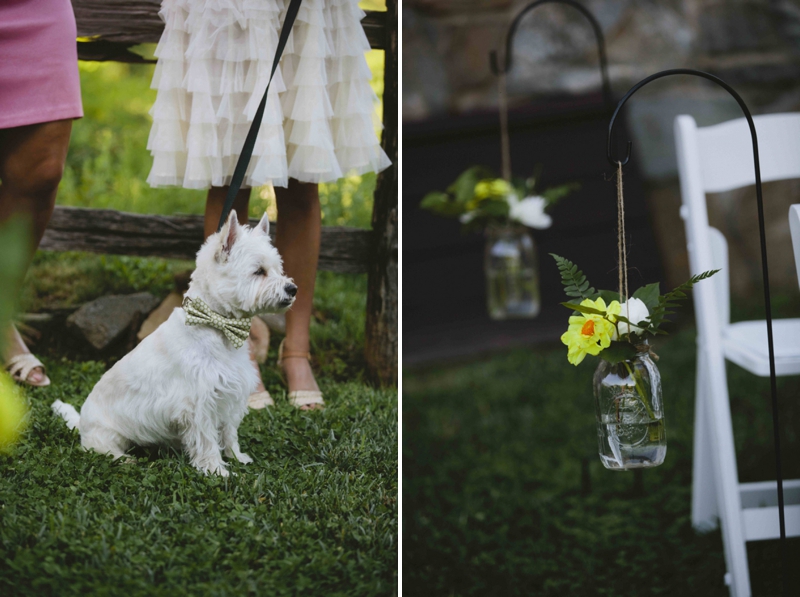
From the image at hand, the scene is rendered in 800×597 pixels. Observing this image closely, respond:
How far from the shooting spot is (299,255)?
1.74 metres

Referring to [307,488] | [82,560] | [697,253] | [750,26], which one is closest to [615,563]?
[697,253]

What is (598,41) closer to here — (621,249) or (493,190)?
(493,190)

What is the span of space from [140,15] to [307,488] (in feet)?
4.06

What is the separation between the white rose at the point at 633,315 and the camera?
132 centimetres

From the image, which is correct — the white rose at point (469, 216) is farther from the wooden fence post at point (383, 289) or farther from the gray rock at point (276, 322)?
the gray rock at point (276, 322)

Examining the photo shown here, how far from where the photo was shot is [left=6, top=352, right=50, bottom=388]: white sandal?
5.26 ft

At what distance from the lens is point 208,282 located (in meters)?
1.39

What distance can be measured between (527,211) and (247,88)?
162 cm

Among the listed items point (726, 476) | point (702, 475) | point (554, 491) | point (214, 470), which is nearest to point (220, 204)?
point (214, 470)

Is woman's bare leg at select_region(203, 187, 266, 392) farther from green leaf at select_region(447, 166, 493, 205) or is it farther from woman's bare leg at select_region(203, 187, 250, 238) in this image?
green leaf at select_region(447, 166, 493, 205)

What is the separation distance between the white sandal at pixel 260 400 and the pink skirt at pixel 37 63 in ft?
2.61

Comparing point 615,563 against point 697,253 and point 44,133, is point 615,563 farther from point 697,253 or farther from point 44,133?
point 44,133

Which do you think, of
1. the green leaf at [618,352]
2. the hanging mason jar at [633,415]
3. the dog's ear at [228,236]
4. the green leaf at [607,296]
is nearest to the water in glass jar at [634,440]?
the hanging mason jar at [633,415]

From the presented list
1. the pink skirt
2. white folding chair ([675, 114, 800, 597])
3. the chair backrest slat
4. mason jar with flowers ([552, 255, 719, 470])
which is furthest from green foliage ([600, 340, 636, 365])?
the pink skirt
